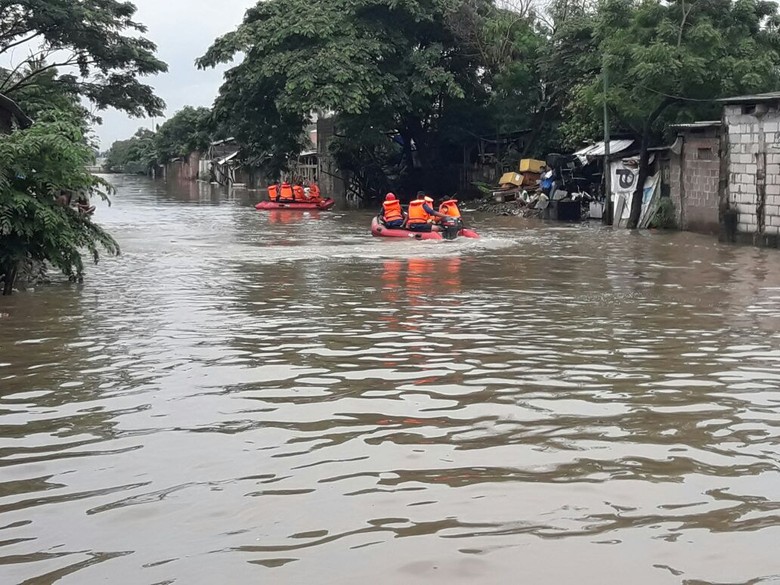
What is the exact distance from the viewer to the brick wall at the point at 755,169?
61.6 feet

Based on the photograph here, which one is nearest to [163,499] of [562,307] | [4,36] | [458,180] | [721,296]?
[562,307]

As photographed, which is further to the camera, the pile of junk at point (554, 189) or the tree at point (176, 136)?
the tree at point (176, 136)

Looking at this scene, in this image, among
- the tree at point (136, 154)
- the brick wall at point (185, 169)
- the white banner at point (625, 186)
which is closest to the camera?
the white banner at point (625, 186)

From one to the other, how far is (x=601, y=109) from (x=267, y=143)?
14978 millimetres

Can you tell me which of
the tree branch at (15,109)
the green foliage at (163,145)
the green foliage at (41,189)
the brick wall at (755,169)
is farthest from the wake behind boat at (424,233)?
the green foliage at (163,145)

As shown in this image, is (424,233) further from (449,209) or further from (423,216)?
(449,209)

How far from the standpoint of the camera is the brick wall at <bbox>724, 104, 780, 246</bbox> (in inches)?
739

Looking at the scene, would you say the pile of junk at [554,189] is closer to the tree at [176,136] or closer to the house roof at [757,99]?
the house roof at [757,99]

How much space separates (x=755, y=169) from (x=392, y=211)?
7.69 metres

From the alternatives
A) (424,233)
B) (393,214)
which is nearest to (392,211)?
(393,214)

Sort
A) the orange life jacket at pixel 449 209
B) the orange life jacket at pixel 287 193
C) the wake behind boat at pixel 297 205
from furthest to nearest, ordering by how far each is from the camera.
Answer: the orange life jacket at pixel 287 193 → the wake behind boat at pixel 297 205 → the orange life jacket at pixel 449 209

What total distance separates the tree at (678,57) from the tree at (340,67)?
841 centimetres

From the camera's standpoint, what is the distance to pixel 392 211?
21.6m

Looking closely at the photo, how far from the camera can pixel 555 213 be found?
28891mm
